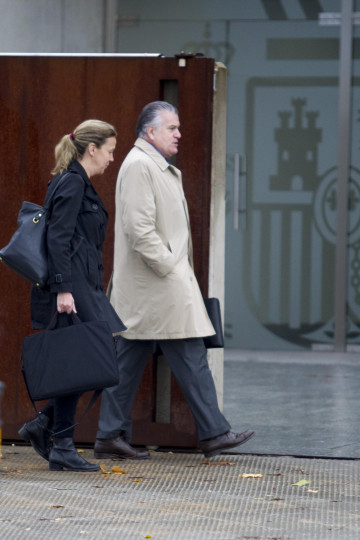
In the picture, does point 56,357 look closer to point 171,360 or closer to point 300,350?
point 171,360

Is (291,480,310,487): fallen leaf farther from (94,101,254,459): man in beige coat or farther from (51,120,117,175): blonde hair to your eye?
(51,120,117,175): blonde hair

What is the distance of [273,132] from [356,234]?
1359mm

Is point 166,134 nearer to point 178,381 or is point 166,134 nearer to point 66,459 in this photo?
point 178,381

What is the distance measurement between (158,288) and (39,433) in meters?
0.97

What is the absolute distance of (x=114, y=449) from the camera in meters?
5.97

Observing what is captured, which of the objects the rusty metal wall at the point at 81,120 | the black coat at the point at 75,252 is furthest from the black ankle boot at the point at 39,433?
the rusty metal wall at the point at 81,120

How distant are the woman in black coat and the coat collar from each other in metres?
0.27

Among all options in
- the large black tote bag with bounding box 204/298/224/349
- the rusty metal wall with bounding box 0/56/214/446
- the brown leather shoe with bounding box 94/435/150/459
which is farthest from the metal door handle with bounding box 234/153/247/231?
the brown leather shoe with bounding box 94/435/150/459

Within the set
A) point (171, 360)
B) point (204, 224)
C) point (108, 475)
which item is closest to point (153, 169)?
point (204, 224)

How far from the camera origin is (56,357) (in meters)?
5.38

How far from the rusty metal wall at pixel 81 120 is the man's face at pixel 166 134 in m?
0.28

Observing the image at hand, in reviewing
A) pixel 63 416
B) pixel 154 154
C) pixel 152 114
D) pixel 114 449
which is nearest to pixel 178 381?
pixel 114 449

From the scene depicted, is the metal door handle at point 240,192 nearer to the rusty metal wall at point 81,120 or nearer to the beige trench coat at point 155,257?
the rusty metal wall at point 81,120

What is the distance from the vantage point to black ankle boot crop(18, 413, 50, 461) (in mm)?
5707
